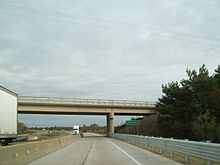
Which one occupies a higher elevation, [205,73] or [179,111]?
[205,73]

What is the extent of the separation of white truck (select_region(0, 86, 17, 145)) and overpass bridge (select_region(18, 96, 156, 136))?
41.4 meters

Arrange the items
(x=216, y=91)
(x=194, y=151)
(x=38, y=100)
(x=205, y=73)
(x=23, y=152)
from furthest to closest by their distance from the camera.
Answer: (x=38, y=100) → (x=205, y=73) → (x=216, y=91) → (x=23, y=152) → (x=194, y=151)

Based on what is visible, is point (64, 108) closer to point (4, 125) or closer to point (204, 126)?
point (204, 126)

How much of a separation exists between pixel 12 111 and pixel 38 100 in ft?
146

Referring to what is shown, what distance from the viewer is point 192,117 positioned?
5909 centimetres

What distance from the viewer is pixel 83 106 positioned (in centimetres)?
8431

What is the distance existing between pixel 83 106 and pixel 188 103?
29.0 m

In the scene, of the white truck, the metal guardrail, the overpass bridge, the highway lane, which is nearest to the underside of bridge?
the overpass bridge

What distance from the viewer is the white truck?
102 ft

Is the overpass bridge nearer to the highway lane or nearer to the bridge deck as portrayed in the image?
the bridge deck

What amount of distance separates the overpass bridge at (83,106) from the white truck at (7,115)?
136 feet

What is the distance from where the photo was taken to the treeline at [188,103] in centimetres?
5869

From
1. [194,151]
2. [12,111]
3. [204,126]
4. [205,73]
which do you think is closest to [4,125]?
[12,111]

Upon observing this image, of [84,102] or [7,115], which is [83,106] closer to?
[84,102]
